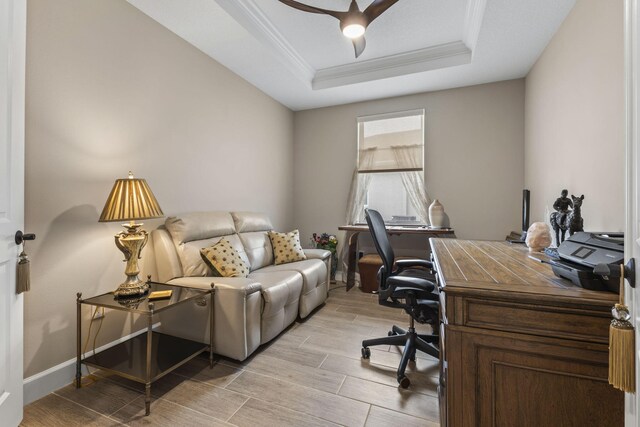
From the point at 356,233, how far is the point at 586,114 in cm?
258

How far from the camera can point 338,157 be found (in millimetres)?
4293

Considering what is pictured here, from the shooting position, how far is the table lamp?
67.8 inches

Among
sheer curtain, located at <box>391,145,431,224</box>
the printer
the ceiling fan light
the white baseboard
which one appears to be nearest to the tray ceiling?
the ceiling fan light

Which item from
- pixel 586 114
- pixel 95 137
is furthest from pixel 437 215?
pixel 95 137

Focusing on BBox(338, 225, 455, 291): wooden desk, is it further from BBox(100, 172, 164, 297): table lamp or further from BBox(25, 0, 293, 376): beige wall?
BBox(100, 172, 164, 297): table lamp

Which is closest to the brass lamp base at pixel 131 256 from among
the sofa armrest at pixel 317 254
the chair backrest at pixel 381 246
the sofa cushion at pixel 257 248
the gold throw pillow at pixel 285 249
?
the sofa cushion at pixel 257 248

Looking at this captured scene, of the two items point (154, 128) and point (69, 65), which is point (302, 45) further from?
point (69, 65)

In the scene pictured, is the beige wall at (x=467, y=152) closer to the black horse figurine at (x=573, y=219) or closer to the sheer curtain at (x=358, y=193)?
the sheer curtain at (x=358, y=193)

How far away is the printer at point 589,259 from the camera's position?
2.85ft

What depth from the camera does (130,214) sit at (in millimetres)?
1723

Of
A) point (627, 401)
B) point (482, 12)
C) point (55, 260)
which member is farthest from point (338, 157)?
point (627, 401)

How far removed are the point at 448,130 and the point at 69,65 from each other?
3845mm

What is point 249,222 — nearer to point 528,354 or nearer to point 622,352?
point 528,354

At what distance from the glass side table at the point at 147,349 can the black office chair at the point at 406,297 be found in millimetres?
1214
